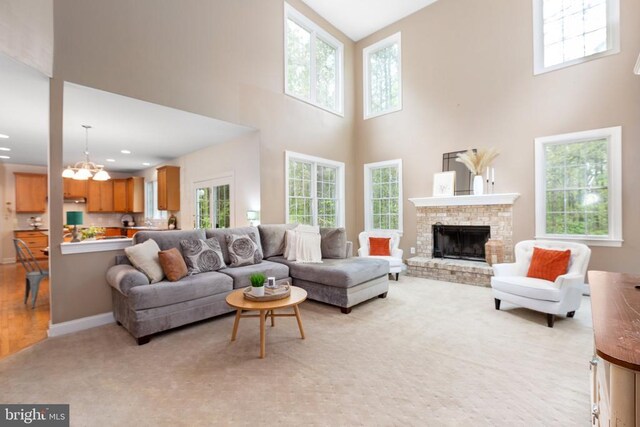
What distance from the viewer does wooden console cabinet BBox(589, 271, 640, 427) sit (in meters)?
0.74

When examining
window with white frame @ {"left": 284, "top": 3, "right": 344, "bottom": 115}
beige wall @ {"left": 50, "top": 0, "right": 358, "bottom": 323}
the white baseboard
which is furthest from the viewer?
window with white frame @ {"left": 284, "top": 3, "right": 344, "bottom": 115}

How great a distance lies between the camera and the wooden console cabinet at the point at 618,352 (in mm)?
744

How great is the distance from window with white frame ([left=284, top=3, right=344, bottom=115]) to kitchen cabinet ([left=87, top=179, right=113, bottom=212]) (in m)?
6.94

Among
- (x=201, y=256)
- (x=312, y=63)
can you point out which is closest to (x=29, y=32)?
(x=201, y=256)

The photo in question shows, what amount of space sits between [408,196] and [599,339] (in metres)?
5.37

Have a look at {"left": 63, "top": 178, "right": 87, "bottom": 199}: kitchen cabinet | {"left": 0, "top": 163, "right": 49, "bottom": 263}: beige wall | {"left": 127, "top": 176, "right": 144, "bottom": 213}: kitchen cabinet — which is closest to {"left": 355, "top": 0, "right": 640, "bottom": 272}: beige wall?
{"left": 127, "top": 176, "right": 144, "bottom": 213}: kitchen cabinet

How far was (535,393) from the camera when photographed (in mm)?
1925

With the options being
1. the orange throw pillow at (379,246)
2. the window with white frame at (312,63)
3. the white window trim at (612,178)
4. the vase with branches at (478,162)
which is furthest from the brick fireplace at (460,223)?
the window with white frame at (312,63)

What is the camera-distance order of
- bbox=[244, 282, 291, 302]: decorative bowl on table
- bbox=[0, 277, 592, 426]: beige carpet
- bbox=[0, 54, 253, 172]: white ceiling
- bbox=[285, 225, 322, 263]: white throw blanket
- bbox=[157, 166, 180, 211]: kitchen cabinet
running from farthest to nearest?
bbox=[157, 166, 180, 211]: kitchen cabinet
bbox=[285, 225, 322, 263]: white throw blanket
bbox=[0, 54, 253, 172]: white ceiling
bbox=[244, 282, 291, 302]: decorative bowl on table
bbox=[0, 277, 592, 426]: beige carpet

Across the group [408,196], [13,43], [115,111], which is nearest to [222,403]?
[13,43]

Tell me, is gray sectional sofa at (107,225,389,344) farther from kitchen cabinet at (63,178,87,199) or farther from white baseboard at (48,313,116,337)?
kitchen cabinet at (63,178,87,199)

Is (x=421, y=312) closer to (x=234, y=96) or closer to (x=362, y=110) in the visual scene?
(x=234, y=96)

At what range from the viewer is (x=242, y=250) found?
3.99m

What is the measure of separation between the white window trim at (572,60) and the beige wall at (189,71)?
12.1 feet
